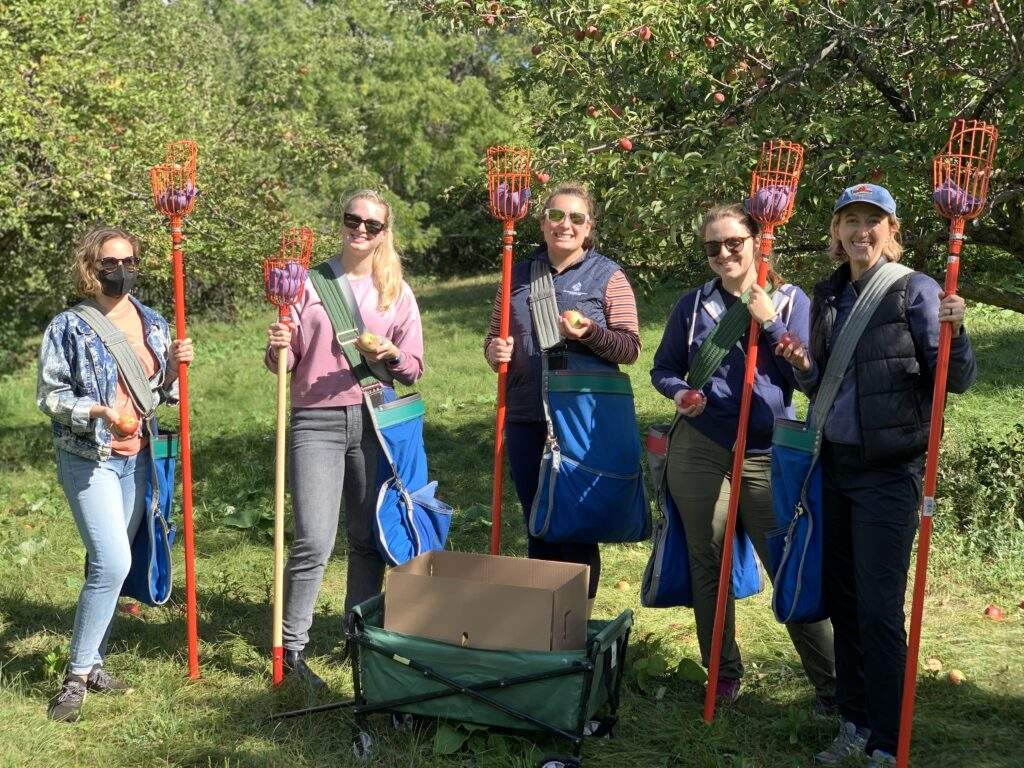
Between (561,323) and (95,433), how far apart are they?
1834 mm

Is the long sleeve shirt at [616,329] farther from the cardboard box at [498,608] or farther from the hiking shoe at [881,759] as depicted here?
the hiking shoe at [881,759]

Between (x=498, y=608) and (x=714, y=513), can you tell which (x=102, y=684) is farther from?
(x=714, y=513)

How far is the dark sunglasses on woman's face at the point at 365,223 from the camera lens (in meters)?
4.81

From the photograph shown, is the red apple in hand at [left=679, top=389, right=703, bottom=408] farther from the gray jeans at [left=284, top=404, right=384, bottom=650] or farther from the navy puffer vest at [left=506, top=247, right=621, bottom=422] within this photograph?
the gray jeans at [left=284, top=404, right=384, bottom=650]

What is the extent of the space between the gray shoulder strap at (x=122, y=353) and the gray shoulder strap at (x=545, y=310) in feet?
5.21

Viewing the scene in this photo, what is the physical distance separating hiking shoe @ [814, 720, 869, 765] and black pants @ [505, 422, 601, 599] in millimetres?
1206

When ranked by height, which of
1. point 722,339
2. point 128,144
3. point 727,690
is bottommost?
point 727,690

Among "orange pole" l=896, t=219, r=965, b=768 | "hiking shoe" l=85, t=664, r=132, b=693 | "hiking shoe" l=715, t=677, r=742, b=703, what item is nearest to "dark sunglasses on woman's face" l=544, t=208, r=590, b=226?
"orange pole" l=896, t=219, r=965, b=768

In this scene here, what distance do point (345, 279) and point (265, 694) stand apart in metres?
1.73

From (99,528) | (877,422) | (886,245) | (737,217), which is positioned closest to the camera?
(877,422)

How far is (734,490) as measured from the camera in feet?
14.1

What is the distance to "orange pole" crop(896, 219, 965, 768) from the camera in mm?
3586

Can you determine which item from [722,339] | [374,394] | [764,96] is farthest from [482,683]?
[764,96]

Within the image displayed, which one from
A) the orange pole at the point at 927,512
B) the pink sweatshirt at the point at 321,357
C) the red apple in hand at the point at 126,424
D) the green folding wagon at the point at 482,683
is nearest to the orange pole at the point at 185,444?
the red apple in hand at the point at 126,424
